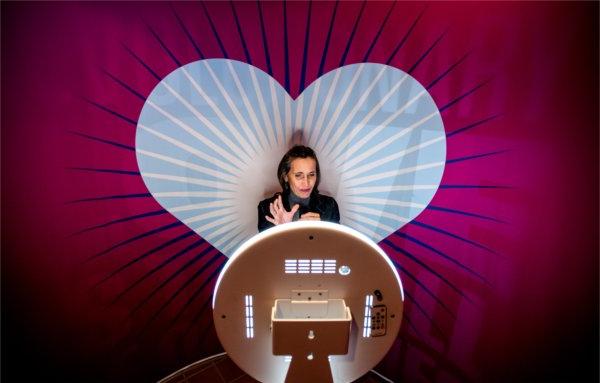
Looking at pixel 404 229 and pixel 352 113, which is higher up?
pixel 352 113

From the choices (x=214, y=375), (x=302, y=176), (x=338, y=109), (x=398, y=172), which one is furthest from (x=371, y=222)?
(x=214, y=375)

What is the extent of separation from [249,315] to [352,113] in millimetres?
785

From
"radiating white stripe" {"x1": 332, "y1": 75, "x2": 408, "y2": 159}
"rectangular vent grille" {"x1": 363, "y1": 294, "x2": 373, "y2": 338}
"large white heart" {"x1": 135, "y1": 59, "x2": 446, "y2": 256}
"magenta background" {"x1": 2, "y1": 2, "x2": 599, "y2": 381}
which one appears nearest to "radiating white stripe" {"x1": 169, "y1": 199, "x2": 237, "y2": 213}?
"large white heart" {"x1": 135, "y1": 59, "x2": 446, "y2": 256}

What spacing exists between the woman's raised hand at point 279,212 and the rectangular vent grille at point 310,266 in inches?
20.8

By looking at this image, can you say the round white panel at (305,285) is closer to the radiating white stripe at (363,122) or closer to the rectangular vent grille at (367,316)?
the rectangular vent grille at (367,316)

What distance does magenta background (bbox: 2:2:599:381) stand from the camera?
1.22m

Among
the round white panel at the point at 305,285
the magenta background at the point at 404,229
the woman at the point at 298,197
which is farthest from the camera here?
the woman at the point at 298,197

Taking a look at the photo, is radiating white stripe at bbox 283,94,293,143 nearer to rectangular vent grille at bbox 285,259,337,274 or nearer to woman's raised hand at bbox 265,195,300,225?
woman's raised hand at bbox 265,195,300,225

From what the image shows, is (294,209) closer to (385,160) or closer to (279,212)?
(279,212)

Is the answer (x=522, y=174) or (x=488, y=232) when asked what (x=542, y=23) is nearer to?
(x=522, y=174)

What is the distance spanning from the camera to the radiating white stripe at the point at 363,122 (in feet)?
4.18

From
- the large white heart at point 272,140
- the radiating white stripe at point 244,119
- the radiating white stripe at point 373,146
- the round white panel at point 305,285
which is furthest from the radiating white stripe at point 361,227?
the round white panel at point 305,285

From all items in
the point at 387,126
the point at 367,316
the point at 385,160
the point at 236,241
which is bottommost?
the point at 367,316

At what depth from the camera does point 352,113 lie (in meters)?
1.29
